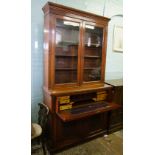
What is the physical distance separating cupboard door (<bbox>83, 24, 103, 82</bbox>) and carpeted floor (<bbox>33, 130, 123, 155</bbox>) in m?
1.09

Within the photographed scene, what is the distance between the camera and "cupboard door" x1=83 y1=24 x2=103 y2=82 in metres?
2.68

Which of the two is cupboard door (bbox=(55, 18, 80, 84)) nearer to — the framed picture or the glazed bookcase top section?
the glazed bookcase top section

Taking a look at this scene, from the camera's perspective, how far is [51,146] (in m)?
2.29

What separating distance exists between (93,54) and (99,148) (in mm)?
1634

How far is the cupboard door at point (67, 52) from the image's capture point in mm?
2346

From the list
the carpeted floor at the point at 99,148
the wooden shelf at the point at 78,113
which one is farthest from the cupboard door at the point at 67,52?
the carpeted floor at the point at 99,148

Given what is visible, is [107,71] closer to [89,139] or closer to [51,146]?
[89,139]

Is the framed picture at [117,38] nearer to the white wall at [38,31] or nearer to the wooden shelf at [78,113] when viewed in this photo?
the white wall at [38,31]

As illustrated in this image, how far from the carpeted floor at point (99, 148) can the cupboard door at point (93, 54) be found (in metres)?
1.09

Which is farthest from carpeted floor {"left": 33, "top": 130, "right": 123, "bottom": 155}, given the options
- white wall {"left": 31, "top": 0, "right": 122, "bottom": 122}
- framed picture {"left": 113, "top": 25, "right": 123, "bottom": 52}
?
framed picture {"left": 113, "top": 25, "right": 123, "bottom": 52}
